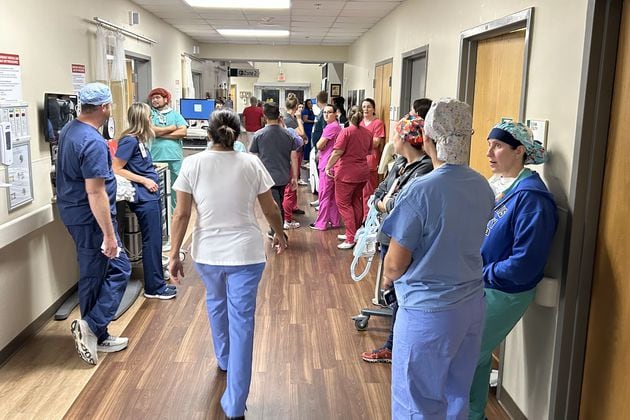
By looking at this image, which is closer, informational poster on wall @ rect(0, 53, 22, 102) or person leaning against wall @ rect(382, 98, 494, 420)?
person leaning against wall @ rect(382, 98, 494, 420)

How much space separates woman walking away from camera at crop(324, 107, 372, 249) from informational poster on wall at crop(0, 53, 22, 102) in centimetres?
292

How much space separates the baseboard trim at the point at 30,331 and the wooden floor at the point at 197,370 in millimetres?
40

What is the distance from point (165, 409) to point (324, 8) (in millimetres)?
5324

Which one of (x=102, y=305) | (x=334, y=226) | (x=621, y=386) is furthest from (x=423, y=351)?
(x=334, y=226)

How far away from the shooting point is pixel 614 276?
6.79 ft

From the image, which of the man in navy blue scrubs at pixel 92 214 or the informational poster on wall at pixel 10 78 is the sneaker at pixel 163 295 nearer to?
the man in navy blue scrubs at pixel 92 214

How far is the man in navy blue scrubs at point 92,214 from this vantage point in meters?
3.03

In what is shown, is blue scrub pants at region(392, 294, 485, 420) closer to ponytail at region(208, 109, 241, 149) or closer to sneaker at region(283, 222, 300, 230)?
ponytail at region(208, 109, 241, 149)

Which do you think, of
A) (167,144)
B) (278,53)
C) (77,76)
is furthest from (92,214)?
(278,53)

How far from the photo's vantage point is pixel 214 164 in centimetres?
246

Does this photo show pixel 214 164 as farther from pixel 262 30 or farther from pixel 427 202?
pixel 262 30

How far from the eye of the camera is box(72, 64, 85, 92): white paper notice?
437 cm

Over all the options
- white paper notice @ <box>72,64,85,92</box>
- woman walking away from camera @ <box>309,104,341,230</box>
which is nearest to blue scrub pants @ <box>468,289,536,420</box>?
white paper notice @ <box>72,64,85,92</box>

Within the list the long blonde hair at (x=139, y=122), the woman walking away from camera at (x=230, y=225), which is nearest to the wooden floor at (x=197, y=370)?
→ the woman walking away from camera at (x=230, y=225)
